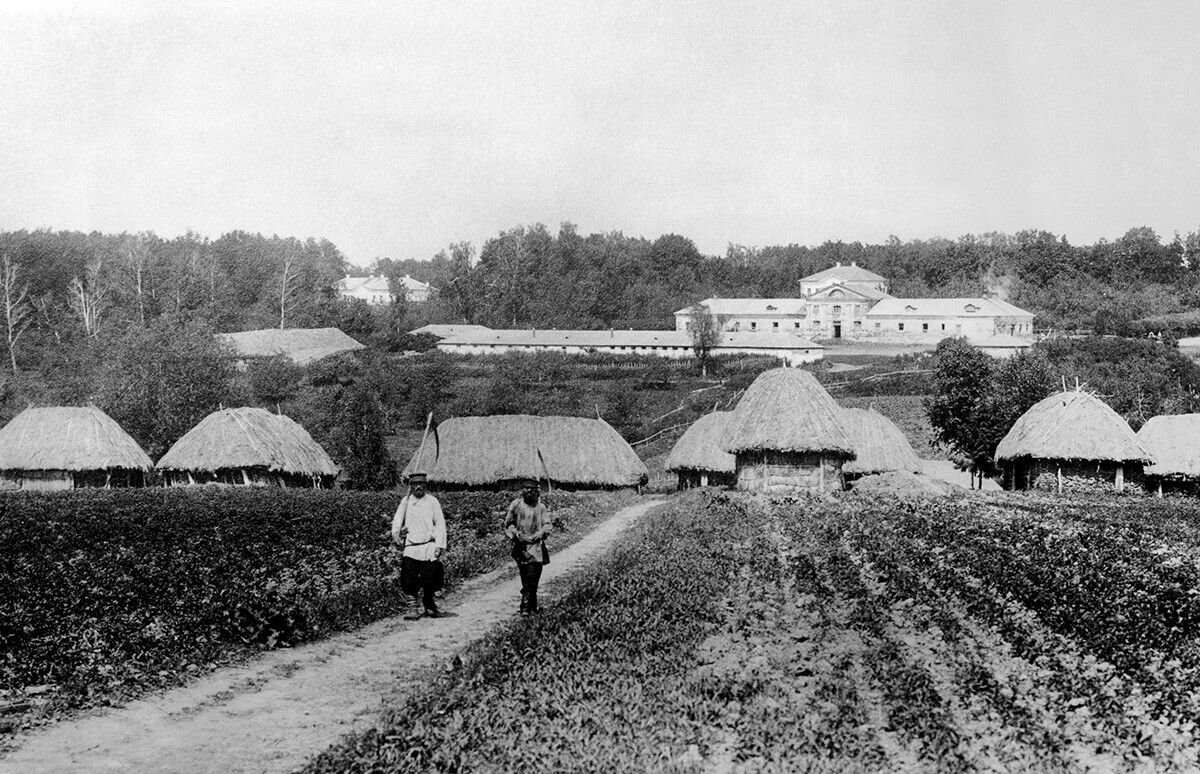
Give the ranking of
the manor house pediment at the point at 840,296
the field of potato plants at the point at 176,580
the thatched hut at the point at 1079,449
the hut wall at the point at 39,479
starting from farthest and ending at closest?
the manor house pediment at the point at 840,296 < the hut wall at the point at 39,479 < the thatched hut at the point at 1079,449 < the field of potato plants at the point at 176,580

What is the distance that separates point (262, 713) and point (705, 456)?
3585cm

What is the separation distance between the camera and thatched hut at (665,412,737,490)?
43.6 m

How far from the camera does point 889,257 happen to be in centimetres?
12738

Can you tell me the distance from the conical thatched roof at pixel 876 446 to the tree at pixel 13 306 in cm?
5317

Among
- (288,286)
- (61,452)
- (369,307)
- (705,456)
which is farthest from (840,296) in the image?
(61,452)

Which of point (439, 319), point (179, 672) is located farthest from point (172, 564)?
point (439, 319)

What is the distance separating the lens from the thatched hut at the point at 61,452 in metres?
40.6

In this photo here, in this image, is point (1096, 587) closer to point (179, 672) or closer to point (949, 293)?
point (179, 672)

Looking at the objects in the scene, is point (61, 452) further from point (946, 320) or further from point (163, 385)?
point (946, 320)

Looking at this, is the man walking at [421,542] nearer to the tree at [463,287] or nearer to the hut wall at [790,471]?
the hut wall at [790,471]

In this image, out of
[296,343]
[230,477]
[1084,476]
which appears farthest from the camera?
[296,343]

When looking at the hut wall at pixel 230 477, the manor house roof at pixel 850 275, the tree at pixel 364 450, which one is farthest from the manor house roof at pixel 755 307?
the hut wall at pixel 230 477

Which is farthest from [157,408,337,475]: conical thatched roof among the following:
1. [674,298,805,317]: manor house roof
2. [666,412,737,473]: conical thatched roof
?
[674,298,805,317]: manor house roof

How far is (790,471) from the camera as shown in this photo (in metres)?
32.9
